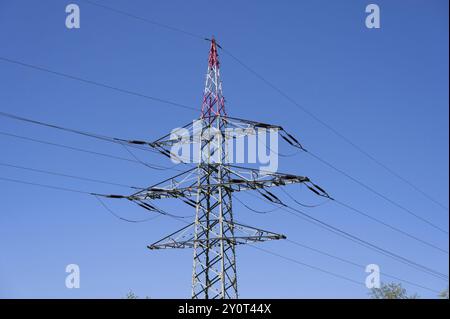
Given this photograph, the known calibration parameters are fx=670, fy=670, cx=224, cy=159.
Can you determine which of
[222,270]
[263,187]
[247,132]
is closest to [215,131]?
[247,132]

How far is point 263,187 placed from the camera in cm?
3891

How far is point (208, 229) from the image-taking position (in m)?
39.4
